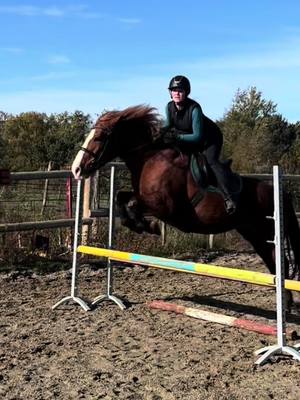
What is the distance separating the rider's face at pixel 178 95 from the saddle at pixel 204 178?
1.90 feet

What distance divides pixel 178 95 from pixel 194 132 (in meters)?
0.42

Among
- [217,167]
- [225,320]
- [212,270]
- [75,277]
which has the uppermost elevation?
[217,167]

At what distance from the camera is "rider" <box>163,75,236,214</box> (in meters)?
5.86

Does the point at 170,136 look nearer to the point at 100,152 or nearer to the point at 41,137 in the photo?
the point at 100,152

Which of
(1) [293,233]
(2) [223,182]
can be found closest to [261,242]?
(1) [293,233]

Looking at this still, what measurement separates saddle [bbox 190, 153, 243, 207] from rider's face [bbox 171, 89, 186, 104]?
578 mm

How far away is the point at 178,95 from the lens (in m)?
Result: 5.92

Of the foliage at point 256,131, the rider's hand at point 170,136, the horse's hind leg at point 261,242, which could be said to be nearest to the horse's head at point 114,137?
the rider's hand at point 170,136

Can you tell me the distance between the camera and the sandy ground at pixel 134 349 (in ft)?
13.0

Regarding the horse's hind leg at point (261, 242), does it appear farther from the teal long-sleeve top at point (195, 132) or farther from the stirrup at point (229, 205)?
the teal long-sleeve top at point (195, 132)

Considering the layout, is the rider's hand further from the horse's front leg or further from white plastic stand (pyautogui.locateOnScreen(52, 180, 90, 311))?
white plastic stand (pyautogui.locateOnScreen(52, 180, 90, 311))

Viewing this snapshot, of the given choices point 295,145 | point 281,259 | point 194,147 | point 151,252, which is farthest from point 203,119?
point 295,145

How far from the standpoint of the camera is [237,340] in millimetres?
5199

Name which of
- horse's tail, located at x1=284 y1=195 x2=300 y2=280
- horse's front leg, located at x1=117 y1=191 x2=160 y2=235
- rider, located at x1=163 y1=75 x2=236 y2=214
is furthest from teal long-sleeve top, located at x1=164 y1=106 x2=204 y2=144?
horse's tail, located at x1=284 y1=195 x2=300 y2=280
